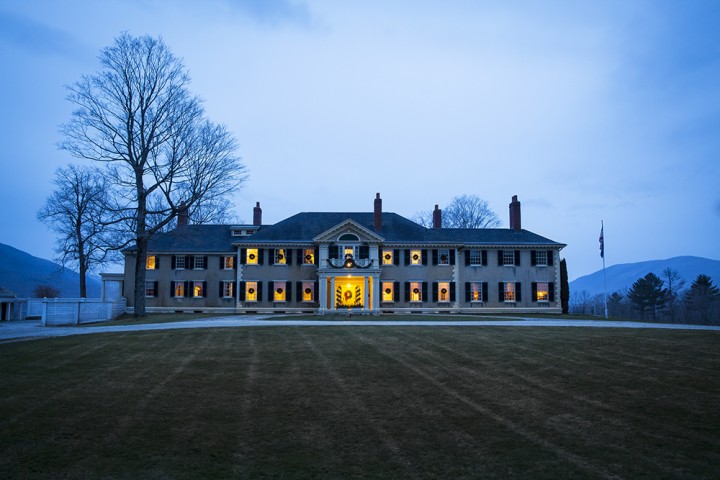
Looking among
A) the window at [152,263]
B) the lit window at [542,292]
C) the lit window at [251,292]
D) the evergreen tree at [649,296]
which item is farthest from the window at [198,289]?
the evergreen tree at [649,296]

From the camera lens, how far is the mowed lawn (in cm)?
580

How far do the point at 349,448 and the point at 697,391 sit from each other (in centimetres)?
704

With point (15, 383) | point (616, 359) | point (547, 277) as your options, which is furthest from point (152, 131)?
point (547, 277)

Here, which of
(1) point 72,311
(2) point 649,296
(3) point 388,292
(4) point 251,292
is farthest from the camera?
(2) point 649,296

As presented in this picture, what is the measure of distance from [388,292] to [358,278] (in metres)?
3.02

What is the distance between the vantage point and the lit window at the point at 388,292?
42781 millimetres

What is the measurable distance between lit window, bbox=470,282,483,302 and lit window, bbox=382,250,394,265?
7.53 m

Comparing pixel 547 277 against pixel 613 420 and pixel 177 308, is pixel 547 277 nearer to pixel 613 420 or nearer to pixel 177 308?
pixel 177 308

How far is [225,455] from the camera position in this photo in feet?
20.0

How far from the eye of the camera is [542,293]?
43875mm

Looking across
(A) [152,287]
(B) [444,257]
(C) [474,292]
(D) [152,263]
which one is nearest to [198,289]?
(A) [152,287]

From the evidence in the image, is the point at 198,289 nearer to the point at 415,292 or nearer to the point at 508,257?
the point at 415,292

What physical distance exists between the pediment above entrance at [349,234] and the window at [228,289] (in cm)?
899

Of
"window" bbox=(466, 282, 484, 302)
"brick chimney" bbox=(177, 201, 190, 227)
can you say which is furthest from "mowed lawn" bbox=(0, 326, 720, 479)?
"window" bbox=(466, 282, 484, 302)
